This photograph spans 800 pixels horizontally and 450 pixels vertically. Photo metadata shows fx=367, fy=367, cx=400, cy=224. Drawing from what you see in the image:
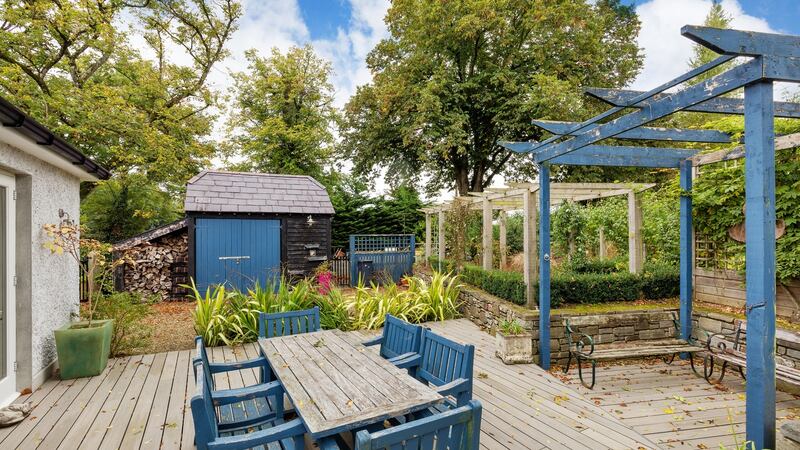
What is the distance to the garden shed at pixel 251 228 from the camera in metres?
8.82

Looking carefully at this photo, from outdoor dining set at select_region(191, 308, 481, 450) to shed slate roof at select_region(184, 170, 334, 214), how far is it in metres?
6.32

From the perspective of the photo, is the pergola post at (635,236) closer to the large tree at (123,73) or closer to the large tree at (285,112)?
the large tree at (123,73)

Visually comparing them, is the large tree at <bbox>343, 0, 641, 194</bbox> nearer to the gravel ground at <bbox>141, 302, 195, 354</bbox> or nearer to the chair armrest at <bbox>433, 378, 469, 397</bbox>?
the gravel ground at <bbox>141, 302, 195, 354</bbox>

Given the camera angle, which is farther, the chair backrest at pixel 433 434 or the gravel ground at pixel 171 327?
the gravel ground at pixel 171 327

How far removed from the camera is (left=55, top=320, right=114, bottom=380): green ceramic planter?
3967 millimetres

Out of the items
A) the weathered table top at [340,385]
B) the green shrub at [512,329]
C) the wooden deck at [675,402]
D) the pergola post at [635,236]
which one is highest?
the pergola post at [635,236]

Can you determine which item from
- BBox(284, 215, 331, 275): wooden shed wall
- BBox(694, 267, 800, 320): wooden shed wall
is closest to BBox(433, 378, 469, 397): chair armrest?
BBox(694, 267, 800, 320): wooden shed wall

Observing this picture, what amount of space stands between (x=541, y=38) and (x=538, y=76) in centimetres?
229

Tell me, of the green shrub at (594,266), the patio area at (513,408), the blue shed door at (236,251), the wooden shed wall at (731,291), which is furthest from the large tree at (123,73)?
the wooden shed wall at (731,291)

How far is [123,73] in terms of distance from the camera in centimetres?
1177

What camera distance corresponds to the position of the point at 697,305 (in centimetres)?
558

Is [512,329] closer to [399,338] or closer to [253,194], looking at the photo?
[399,338]

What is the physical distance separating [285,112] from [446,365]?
54.2 ft

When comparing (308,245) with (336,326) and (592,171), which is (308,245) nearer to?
(336,326)
